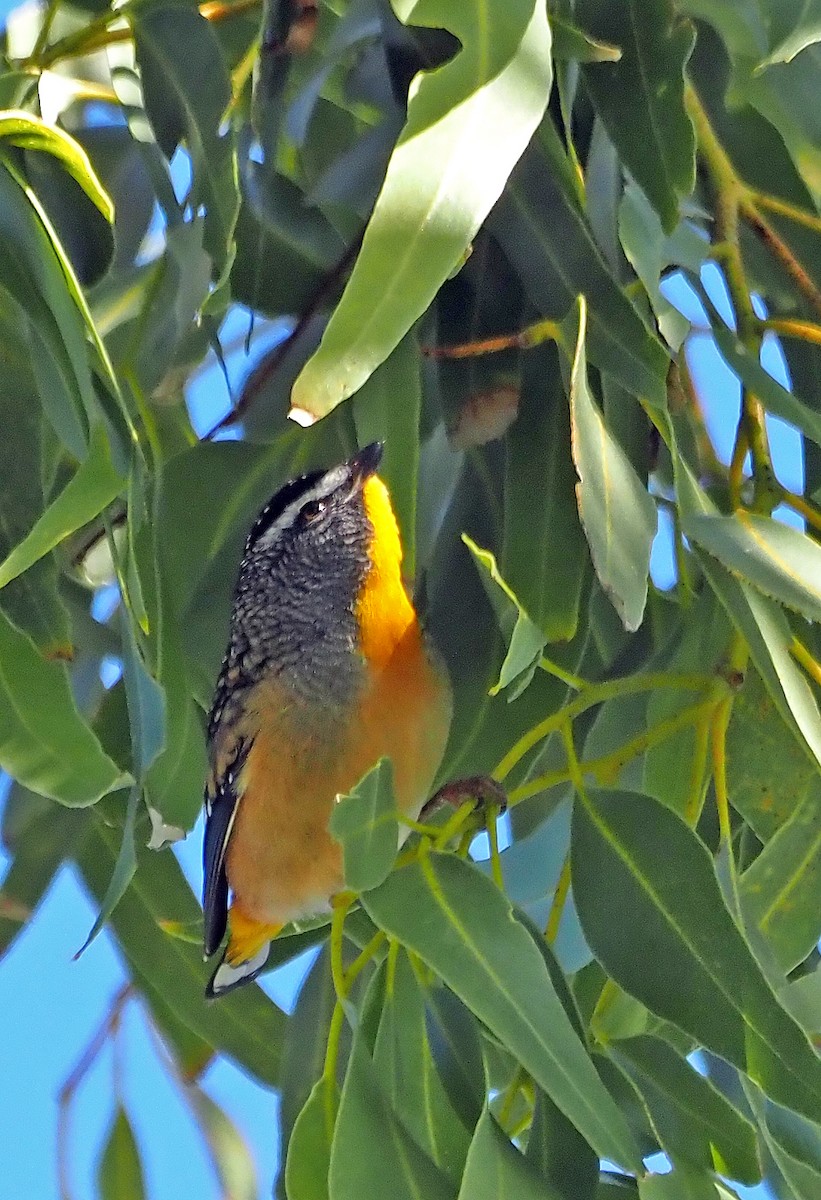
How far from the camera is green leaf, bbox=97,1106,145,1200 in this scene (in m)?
1.35

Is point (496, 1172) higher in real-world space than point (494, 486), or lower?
lower

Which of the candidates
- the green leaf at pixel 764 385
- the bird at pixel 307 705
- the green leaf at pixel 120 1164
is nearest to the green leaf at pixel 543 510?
the green leaf at pixel 764 385

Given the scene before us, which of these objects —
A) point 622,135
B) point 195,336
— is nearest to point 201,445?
point 195,336

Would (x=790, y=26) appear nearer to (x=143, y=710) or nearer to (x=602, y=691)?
(x=602, y=691)

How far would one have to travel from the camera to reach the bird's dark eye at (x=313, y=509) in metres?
1.35

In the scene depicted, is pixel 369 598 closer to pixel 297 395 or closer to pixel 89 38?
pixel 89 38

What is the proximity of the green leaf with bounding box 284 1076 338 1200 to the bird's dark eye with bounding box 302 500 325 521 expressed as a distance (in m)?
0.59

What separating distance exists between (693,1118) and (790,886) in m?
0.15

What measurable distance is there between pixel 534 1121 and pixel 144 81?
708 millimetres

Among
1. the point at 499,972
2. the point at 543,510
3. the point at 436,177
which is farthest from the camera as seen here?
the point at 543,510

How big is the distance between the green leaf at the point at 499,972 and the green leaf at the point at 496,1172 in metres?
0.05

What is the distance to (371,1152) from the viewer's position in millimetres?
828

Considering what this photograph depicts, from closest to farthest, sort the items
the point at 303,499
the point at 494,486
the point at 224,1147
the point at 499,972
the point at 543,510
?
1. the point at 499,972
2. the point at 543,510
3. the point at 494,486
4. the point at 303,499
5. the point at 224,1147

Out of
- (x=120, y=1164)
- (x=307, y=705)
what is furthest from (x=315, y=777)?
(x=120, y=1164)
